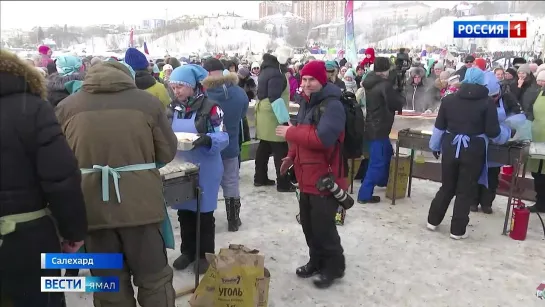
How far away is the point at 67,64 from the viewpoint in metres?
4.64

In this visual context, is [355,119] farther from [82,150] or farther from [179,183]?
[82,150]

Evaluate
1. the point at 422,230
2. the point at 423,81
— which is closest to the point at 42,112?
the point at 422,230

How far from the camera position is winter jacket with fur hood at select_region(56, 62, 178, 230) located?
2.42 metres

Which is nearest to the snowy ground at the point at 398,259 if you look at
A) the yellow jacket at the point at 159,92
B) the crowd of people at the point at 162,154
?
the crowd of people at the point at 162,154

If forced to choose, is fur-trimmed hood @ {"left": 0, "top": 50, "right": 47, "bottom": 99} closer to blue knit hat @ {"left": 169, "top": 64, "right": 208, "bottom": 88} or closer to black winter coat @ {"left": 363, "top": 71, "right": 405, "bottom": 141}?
blue knit hat @ {"left": 169, "top": 64, "right": 208, "bottom": 88}

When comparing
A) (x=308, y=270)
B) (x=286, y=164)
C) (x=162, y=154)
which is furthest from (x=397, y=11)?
(x=308, y=270)

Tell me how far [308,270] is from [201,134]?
152 centimetres

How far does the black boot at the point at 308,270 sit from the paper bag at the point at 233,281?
1.11m

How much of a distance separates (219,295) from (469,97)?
323cm

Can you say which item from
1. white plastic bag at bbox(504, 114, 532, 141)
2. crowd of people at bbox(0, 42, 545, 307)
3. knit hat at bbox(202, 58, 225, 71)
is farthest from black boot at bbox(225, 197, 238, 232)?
white plastic bag at bbox(504, 114, 532, 141)

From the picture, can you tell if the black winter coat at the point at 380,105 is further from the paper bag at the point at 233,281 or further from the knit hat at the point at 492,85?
the paper bag at the point at 233,281

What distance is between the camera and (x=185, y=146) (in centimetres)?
338

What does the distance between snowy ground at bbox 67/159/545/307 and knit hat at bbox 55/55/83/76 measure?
6.67 ft

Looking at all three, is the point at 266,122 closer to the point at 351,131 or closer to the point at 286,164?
the point at 286,164
